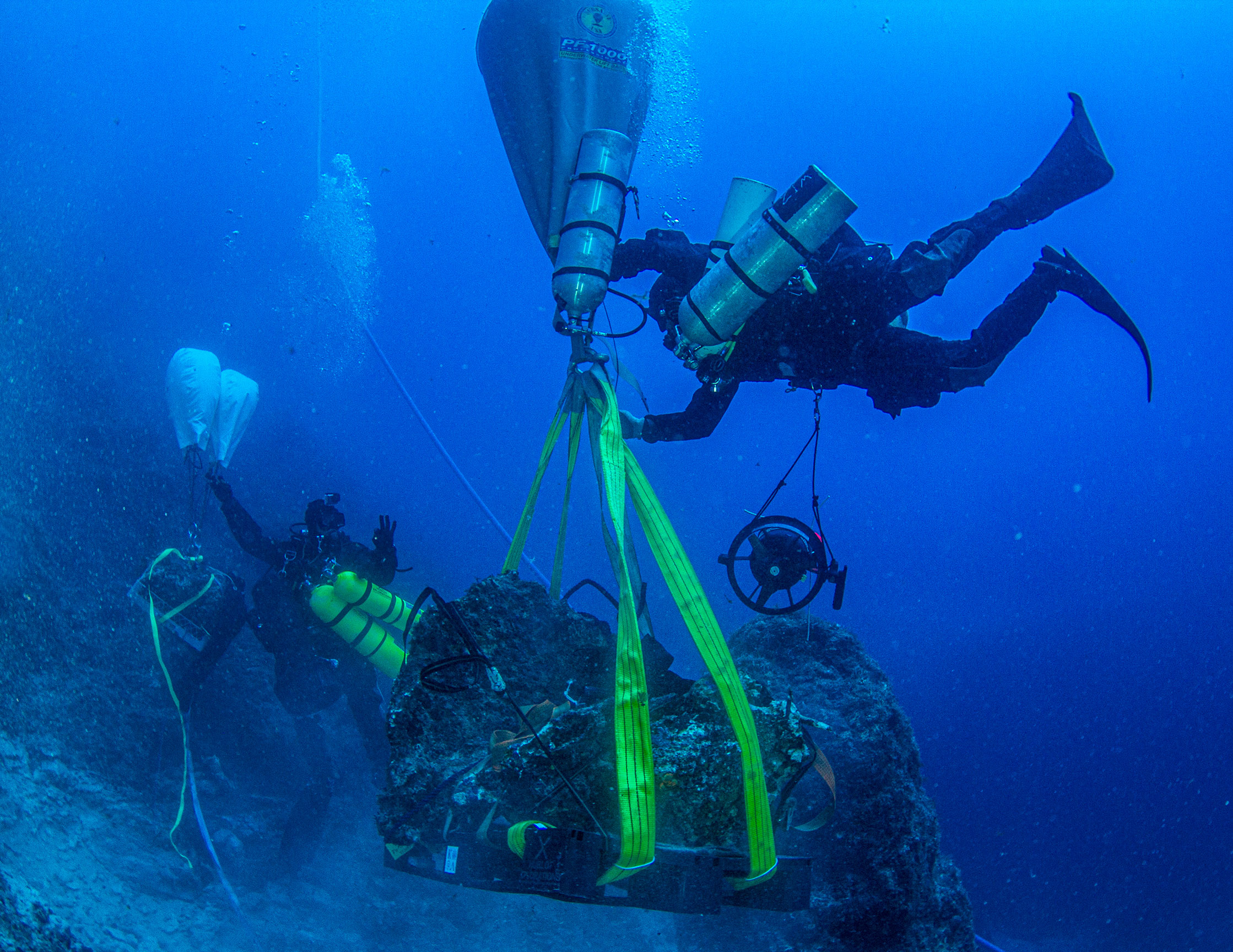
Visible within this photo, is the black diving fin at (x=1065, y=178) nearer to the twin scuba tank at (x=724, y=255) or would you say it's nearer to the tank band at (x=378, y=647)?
the twin scuba tank at (x=724, y=255)

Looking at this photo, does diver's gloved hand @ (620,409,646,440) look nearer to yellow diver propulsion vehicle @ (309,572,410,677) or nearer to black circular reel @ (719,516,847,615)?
black circular reel @ (719,516,847,615)

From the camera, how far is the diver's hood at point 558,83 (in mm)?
3939

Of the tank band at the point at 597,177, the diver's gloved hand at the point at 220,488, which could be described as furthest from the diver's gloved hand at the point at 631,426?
the diver's gloved hand at the point at 220,488

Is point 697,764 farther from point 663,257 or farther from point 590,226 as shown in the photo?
point 663,257

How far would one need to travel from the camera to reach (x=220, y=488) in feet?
25.5

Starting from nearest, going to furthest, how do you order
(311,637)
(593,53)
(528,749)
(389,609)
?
(528,749)
(593,53)
(389,609)
(311,637)

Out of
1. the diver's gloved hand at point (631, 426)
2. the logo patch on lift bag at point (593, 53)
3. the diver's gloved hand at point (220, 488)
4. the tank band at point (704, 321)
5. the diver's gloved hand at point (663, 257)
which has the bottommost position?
the diver's gloved hand at point (631, 426)

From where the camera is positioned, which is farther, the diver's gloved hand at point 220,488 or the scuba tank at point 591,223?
the diver's gloved hand at point 220,488

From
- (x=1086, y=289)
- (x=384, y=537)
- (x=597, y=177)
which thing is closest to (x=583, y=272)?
(x=597, y=177)

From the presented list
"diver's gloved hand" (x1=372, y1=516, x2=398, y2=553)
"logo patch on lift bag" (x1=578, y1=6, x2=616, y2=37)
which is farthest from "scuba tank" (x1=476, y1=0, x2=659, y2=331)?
"diver's gloved hand" (x1=372, y1=516, x2=398, y2=553)

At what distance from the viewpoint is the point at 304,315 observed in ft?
151

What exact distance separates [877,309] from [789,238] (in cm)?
112

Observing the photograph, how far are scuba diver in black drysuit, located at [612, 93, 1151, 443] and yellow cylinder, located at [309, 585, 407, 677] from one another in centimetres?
407

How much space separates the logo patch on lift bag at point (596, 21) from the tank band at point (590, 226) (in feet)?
5.41
